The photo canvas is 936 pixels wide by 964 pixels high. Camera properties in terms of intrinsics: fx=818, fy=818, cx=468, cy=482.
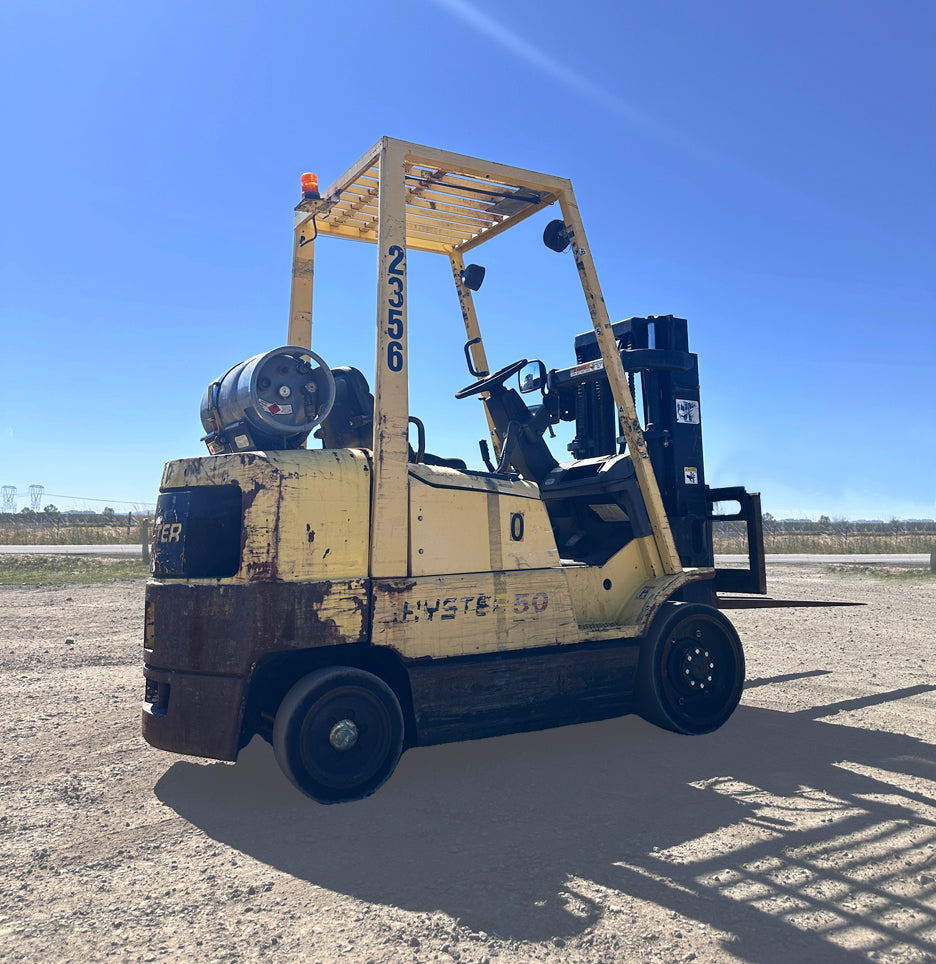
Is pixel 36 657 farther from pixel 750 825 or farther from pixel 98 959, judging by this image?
pixel 750 825

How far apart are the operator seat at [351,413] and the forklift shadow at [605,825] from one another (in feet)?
6.97

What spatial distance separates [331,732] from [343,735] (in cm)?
7

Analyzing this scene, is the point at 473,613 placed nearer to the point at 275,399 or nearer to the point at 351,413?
the point at 351,413

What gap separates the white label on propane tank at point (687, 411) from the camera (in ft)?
22.8

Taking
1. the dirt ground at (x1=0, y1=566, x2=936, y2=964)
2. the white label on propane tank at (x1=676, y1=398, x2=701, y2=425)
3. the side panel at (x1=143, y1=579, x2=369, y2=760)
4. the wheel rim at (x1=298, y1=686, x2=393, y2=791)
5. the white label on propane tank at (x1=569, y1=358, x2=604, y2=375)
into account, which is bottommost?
the dirt ground at (x1=0, y1=566, x2=936, y2=964)

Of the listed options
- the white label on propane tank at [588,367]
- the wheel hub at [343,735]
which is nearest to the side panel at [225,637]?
the wheel hub at [343,735]

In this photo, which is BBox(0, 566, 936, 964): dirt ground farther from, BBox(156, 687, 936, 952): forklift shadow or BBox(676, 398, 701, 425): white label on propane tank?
BBox(676, 398, 701, 425): white label on propane tank

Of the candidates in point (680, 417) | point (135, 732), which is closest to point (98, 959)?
point (135, 732)

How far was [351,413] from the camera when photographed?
5.36 m

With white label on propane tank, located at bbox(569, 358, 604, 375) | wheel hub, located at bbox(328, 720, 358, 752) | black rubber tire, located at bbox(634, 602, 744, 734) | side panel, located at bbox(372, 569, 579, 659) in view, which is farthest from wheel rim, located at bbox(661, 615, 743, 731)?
wheel hub, located at bbox(328, 720, 358, 752)

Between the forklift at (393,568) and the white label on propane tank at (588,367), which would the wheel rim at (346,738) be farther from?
the white label on propane tank at (588,367)

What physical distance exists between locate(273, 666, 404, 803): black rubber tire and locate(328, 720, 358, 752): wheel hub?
14 millimetres

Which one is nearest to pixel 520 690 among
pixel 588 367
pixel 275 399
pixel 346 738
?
pixel 346 738

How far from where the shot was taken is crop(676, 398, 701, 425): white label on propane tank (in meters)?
6.94
